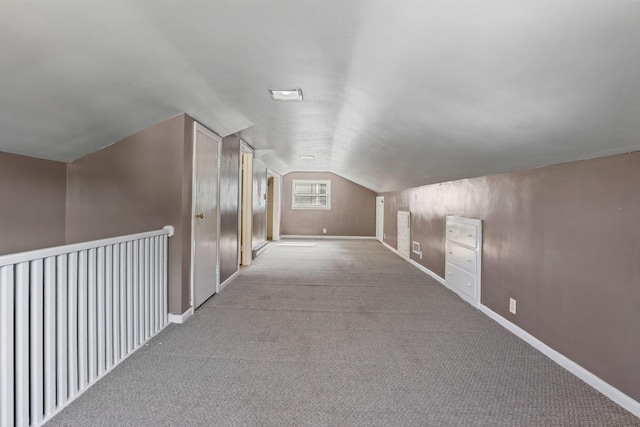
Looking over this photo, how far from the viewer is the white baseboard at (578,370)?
5.73 feet

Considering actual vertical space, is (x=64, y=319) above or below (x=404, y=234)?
below

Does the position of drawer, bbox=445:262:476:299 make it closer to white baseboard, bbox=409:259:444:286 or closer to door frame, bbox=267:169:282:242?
white baseboard, bbox=409:259:444:286

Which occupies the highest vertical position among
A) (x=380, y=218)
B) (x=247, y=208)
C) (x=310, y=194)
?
(x=310, y=194)

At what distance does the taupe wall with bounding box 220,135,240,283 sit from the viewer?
4.01 m

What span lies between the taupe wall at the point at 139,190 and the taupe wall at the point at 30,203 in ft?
0.29

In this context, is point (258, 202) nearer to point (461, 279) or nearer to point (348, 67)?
point (461, 279)

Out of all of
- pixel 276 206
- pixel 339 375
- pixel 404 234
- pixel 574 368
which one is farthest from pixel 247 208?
pixel 574 368

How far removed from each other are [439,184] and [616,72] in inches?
141

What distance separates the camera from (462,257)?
3852 millimetres

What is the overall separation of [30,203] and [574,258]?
12.9 ft

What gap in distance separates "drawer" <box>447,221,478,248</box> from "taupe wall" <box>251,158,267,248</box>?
11.0ft

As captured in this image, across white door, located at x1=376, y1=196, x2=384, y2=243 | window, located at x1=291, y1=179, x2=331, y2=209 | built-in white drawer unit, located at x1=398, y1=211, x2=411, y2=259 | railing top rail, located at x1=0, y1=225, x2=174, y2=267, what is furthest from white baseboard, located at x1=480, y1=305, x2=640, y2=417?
window, located at x1=291, y1=179, x2=331, y2=209

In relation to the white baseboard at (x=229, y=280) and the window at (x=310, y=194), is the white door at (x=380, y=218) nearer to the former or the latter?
the window at (x=310, y=194)

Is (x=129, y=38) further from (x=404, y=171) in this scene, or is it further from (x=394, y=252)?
(x=394, y=252)
